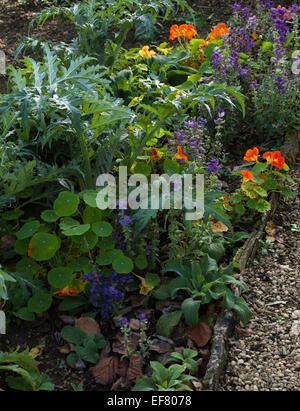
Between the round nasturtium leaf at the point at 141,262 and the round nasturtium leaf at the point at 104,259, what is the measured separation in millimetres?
170

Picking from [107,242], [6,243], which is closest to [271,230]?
[107,242]

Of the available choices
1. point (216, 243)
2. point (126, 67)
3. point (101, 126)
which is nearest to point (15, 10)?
point (126, 67)

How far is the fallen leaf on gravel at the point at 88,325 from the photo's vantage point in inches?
109

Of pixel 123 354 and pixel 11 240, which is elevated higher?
pixel 11 240

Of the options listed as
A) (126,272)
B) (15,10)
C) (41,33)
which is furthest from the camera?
(15,10)

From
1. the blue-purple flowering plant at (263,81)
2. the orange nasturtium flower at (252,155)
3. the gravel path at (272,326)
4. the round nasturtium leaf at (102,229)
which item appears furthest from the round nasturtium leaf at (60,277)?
the blue-purple flowering plant at (263,81)

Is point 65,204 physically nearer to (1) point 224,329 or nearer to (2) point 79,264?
(2) point 79,264

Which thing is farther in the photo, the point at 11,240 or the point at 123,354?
the point at 11,240

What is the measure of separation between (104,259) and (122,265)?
105 millimetres

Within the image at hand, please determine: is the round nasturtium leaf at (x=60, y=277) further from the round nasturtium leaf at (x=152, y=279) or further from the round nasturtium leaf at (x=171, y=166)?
the round nasturtium leaf at (x=171, y=166)

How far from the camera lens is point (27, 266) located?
291 centimetres

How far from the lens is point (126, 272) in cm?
281

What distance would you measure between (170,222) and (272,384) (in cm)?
104
